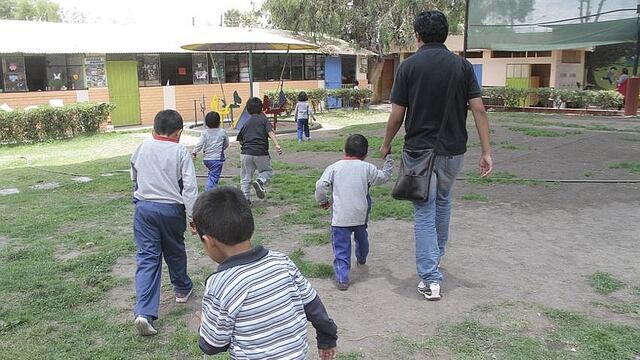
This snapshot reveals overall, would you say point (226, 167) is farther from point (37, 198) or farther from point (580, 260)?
point (580, 260)

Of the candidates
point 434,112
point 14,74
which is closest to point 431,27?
point 434,112

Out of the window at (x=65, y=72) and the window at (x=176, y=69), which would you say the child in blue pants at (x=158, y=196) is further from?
the window at (x=176, y=69)

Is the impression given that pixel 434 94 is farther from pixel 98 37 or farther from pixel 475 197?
pixel 98 37

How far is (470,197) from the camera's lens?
23.1 ft

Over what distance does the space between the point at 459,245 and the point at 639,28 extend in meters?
12.3

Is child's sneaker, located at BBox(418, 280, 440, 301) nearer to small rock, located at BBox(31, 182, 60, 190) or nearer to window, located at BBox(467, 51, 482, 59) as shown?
small rock, located at BBox(31, 182, 60, 190)

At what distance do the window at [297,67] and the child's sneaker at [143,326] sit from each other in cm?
2137

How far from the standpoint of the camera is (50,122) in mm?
14852

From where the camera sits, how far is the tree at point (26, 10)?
58.4 metres

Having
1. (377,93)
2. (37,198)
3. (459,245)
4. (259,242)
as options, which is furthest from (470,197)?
(377,93)

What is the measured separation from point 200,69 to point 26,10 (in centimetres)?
4705

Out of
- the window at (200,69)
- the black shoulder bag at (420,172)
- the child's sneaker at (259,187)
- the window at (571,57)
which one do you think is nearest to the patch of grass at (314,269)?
the black shoulder bag at (420,172)

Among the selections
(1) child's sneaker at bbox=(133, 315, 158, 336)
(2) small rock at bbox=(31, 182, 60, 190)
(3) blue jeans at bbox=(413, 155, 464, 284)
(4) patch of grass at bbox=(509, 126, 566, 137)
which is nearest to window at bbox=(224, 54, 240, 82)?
(4) patch of grass at bbox=(509, 126, 566, 137)

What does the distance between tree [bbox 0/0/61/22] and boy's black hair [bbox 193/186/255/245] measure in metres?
64.0
